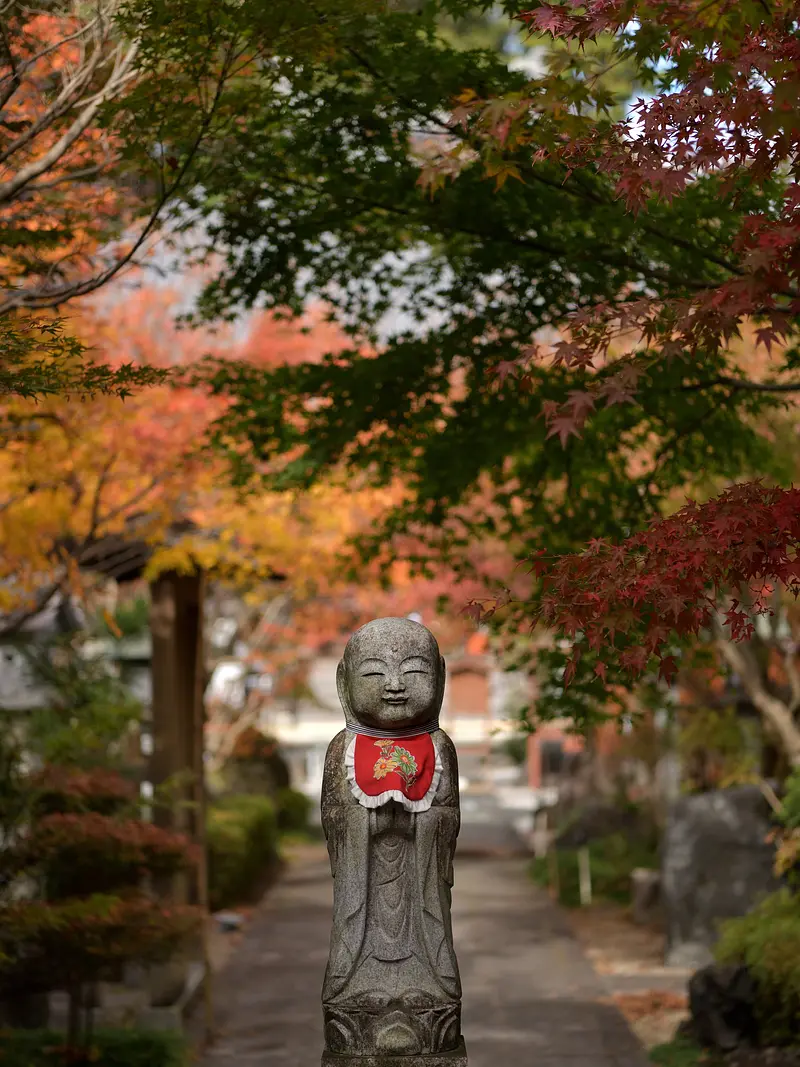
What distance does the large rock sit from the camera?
14742 mm

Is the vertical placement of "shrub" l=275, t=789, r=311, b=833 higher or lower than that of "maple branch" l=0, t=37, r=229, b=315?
lower

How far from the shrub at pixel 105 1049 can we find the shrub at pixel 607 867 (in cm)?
1025

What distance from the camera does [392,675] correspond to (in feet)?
21.3

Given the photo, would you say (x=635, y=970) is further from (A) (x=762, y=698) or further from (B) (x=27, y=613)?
(B) (x=27, y=613)

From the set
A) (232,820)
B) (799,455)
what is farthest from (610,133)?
(232,820)

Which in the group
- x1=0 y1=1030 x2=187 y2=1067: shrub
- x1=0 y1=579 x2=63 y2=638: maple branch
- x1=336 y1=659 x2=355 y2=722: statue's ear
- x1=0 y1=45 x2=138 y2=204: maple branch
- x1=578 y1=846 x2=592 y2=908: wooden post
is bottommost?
x1=0 y1=1030 x2=187 y2=1067: shrub

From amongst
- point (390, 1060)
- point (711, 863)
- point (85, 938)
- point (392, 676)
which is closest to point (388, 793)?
point (392, 676)

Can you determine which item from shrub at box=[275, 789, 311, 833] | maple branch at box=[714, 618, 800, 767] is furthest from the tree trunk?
shrub at box=[275, 789, 311, 833]

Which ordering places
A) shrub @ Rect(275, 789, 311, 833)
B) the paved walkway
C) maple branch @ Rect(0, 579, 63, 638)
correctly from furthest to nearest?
shrub @ Rect(275, 789, 311, 833) < the paved walkway < maple branch @ Rect(0, 579, 63, 638)

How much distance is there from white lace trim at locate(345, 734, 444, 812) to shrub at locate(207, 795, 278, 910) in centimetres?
1204

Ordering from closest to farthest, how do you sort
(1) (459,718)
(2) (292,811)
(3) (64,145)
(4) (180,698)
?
1. (3) (64,145)
2. (4) (180,698)
3. (2) (292,811)
4. (1) (459,718)

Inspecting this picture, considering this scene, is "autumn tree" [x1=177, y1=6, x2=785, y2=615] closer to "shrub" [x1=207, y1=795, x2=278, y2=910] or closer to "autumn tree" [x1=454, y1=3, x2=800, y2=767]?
"autumn tree" [x1=454, y1=3, x2=800, y2=767]

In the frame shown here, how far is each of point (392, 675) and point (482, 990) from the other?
8.86 m

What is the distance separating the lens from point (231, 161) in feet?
30.1
